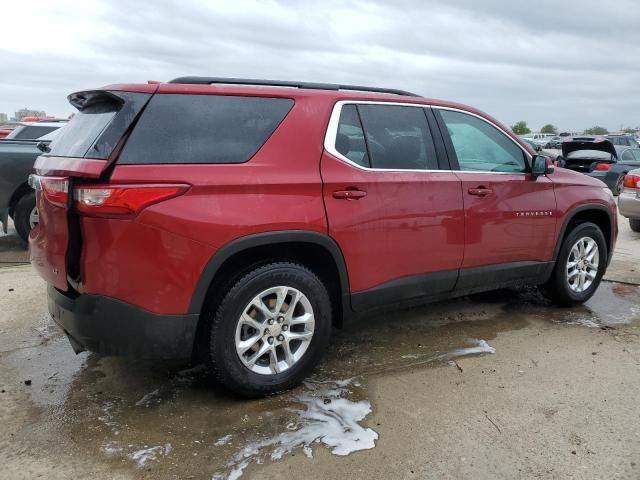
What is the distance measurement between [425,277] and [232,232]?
1541 mm

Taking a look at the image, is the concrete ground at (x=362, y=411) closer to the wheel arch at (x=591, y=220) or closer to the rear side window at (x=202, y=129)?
the wheel arch at (x=591, y=220)

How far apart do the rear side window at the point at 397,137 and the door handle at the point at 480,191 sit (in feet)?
1.16

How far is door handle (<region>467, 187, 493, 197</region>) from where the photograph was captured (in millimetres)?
3978

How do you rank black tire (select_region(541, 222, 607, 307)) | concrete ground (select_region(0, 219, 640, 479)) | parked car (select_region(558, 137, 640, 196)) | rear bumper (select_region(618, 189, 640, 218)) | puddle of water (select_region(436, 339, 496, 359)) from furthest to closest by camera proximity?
→ 1. parked car (select_region(558, 137, 640, 196))
2. rear bumper (select_region(618, 189, 640, 218))
3. black tire (select_region(541, 222, 607, 307))
4. puddle of water (select_region(436, 339, 496, 359))
5. concrete ground (select_region(0, 219, 640, 479))

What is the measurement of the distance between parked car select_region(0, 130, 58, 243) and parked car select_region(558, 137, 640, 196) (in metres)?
11.4

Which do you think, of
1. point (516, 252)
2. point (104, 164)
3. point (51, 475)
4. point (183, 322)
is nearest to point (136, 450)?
point (51, 475)

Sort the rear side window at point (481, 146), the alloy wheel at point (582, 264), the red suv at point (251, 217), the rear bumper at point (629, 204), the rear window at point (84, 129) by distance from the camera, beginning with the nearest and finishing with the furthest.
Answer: the red suv at point (251, 217) < the rear window at point (84, 129) < the rear side window at point (481, 146) < the alloy wheel at point (582, 264) < the rear bumper at point (629, 204)

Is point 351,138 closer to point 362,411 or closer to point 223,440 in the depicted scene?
point 362,411

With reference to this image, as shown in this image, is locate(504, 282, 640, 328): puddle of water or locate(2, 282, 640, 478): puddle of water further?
locate(504, 282, 640, 328): puddle of water

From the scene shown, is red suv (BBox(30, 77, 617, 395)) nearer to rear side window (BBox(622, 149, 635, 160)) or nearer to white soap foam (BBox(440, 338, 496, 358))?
white soap foam (BBox(440, 338, 496, 358))

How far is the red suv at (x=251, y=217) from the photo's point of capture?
273cm

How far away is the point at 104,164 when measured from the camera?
2.66 m

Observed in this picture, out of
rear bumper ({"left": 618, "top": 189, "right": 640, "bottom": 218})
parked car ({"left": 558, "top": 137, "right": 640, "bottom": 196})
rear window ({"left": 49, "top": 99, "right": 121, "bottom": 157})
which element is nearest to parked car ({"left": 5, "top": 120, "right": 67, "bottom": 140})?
rear window ({"left": 49, "top": 99, "right": 121, "bottom": 157})

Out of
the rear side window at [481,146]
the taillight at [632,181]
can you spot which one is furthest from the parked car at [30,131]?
the taillight at [632,181]
